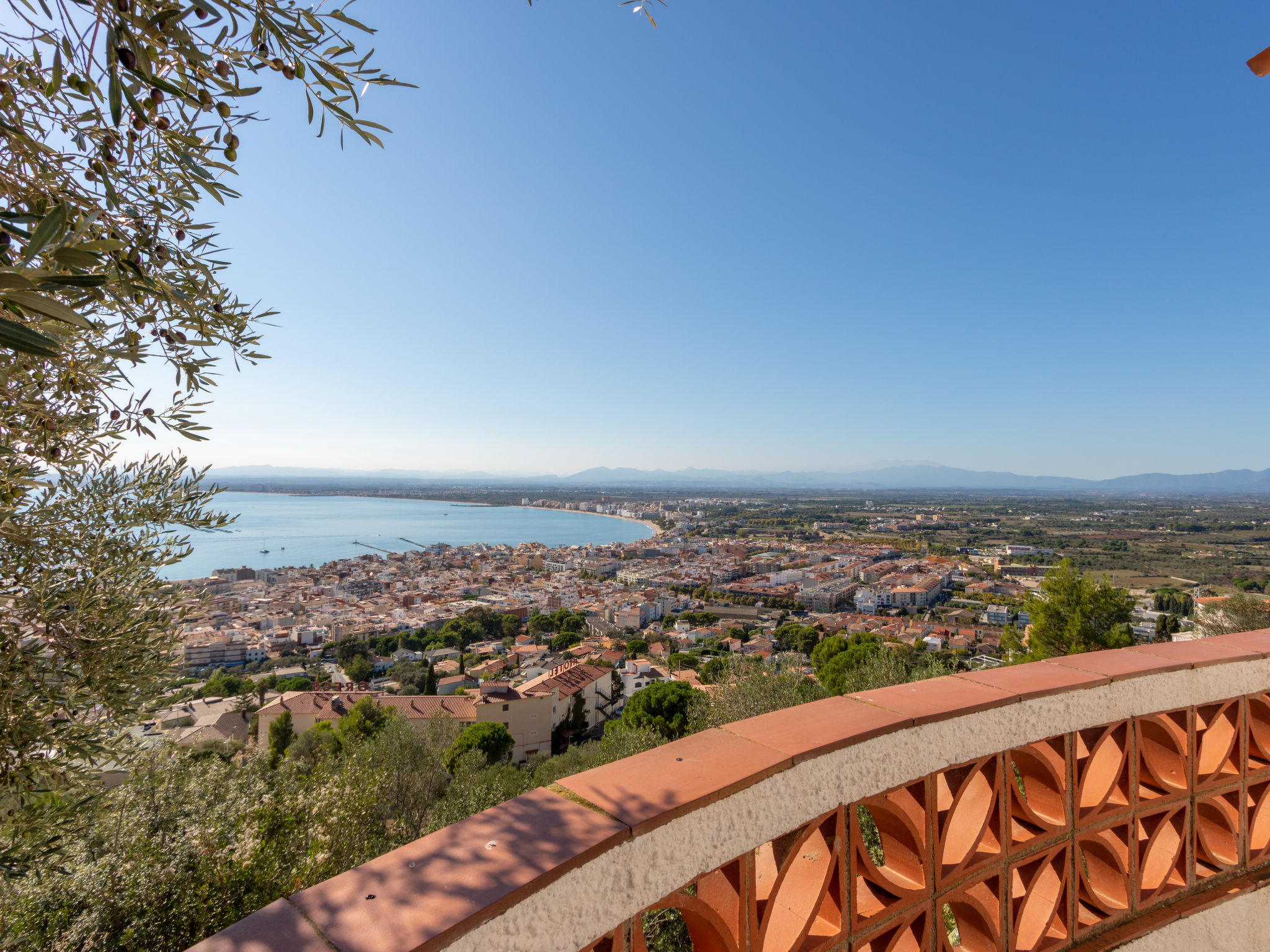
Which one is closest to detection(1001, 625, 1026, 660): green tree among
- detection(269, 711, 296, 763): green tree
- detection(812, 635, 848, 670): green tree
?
detection(812, 635, 848, 670): green tree

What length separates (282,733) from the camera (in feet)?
43.3

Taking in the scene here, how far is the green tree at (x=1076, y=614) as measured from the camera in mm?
9195

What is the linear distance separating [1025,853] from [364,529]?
3298 inches

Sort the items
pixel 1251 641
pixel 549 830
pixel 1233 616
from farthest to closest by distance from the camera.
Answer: pixel 1233 616
pixel 1251 641
pixel 549 830

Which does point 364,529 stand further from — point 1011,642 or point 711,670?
point 1011,642

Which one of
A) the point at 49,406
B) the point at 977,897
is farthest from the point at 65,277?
the point at 977,897

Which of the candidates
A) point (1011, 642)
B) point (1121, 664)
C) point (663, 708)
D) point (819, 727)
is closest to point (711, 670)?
point (663, 708)

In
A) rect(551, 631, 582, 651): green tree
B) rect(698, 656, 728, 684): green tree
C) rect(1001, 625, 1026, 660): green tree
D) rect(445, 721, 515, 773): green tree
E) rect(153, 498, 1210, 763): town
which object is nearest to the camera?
rect(445, 721, 515, 773): green tree

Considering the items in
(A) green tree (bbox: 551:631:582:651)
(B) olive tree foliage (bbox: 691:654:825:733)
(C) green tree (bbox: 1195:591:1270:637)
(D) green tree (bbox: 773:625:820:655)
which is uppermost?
(C) green tree (bbox: 1195:591:1270:637)

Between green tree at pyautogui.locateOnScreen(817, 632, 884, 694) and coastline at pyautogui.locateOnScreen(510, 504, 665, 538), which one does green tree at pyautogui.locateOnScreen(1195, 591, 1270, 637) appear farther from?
coastline at pyautogui.locateOnScreen(510, 504, 665, 538)

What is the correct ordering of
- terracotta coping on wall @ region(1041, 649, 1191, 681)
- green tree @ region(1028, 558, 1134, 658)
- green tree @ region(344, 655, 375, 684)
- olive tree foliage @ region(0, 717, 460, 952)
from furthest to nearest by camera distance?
green tree @ region(344, 655, 375, 684) → green tree @ region(1028, 558, 1134, 658) → olive tree foliage @ region(0, 717, 460, 952) → terracotta coping on wall @ region(1041, 649, 1191, 681)

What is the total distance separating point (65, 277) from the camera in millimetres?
771

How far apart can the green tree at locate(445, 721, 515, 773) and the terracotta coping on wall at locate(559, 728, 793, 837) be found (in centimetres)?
A: 1162

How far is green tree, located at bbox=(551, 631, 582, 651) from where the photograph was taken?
27031mm
